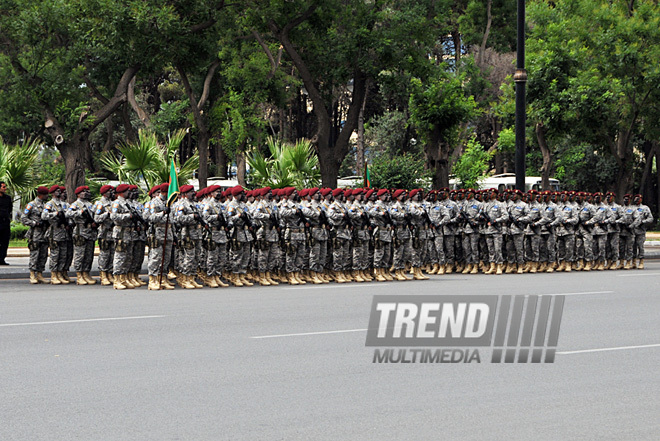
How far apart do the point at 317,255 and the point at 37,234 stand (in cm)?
539

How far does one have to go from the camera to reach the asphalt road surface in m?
6.45

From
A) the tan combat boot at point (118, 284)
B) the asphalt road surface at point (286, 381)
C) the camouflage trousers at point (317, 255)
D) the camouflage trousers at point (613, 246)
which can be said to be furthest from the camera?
the camouflage trousers at point (613, 246)

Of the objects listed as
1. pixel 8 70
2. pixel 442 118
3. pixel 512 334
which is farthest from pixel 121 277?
pixel 442 118

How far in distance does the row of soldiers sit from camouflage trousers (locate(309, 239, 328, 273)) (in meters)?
0.02

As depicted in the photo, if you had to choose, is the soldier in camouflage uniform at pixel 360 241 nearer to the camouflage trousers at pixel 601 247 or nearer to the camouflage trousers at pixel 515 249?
the camouflage trousers at pixel 515 249

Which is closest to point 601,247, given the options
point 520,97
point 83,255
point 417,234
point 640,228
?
point 640,228

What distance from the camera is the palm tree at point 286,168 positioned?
28.2 meters

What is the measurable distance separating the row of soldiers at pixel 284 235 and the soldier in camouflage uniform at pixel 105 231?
21 mm

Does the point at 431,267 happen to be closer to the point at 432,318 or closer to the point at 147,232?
the point at 147,232

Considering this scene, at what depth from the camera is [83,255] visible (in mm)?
17234

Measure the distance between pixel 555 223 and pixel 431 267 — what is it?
134 inches

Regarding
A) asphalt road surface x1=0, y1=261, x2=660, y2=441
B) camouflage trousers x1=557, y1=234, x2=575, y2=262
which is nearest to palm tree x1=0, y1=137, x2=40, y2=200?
asphalt road surface x1=0, y1=261, x2=660, y2=441

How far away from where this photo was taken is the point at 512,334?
1050 cm

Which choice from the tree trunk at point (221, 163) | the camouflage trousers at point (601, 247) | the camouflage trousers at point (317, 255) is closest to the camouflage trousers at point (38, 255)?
the camouflage trousers at point (317, 255)
